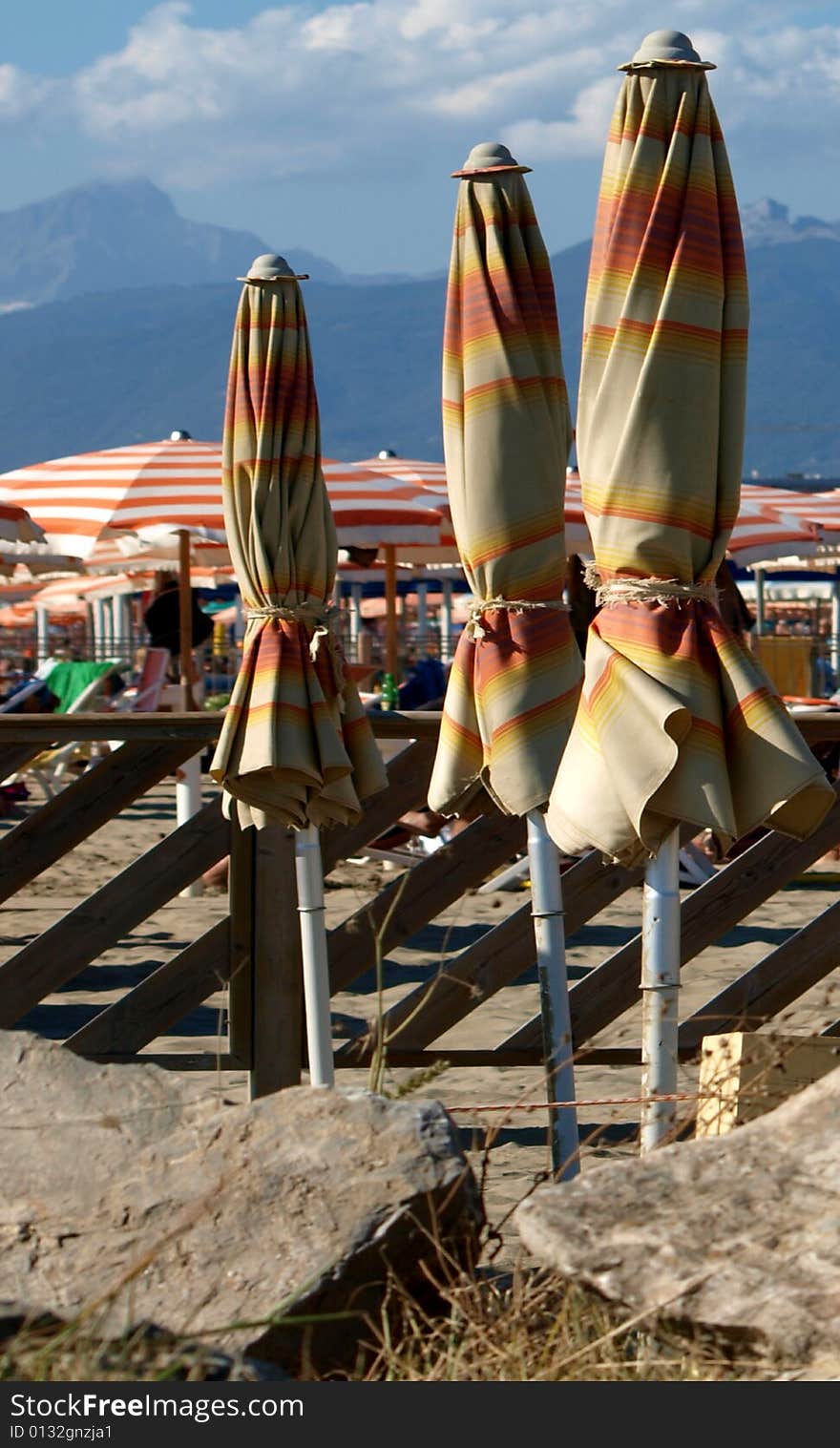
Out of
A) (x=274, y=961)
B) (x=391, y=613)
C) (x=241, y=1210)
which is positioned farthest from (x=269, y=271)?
(x=391, y=613)

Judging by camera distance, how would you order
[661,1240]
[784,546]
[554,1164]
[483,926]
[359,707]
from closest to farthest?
[661,1240] → [554,1164] → [359,707] → [483,926] → [784,546]

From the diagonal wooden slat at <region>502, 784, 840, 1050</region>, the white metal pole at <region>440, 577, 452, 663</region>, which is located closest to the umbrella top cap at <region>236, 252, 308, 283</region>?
the diagonal wooden slat at <region>502, 784, 840, 1050</region>

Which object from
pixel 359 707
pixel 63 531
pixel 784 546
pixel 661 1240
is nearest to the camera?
pixel 661 1240

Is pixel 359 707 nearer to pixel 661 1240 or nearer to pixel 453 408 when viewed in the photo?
pixel 453 408

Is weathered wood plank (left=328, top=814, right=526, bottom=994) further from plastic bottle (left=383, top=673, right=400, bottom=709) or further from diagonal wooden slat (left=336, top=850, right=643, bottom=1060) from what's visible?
plastic bottle (left=383, top=673, right=400, bottom=709)

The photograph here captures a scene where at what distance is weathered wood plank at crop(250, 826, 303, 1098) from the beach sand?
148 mm

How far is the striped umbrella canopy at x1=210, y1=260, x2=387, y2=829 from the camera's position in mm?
4039

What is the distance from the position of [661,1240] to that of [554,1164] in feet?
3.12

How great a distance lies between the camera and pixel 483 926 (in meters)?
7.68

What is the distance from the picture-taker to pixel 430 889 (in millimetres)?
4371

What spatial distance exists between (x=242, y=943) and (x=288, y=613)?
2.82ft

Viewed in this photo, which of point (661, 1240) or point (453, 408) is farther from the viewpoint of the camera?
point (453, 408)

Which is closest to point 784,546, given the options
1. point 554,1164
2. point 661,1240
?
point 554,1164

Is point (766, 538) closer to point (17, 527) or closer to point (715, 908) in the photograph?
point (17, 527)
